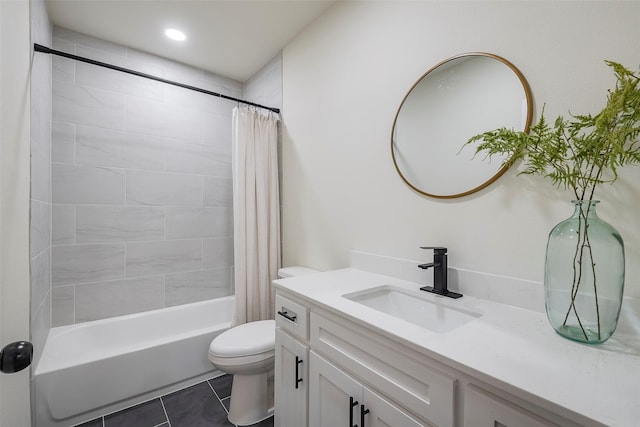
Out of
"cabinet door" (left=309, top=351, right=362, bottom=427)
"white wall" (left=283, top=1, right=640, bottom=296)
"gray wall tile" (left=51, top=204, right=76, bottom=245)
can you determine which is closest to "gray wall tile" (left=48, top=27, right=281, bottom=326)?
"gray wall tile" (left=51, top=204, right=76, bottom=245)

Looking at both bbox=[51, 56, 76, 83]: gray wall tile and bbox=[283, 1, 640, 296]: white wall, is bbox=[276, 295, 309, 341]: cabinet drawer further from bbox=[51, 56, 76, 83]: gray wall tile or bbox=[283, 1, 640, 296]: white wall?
bbox=[51, 56, 76, 83]: gray wall tile

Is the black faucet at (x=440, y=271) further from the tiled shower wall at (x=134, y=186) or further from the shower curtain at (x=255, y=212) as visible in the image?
the tiled shower wall at (x=134, y=186)

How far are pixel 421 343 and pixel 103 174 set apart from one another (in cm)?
255

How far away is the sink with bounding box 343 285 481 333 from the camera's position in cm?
107

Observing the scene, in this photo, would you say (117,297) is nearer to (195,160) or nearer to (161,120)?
(195,160)

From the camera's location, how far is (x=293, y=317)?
126cm

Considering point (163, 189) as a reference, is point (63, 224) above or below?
below

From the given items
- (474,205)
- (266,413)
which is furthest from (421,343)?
(266,413)

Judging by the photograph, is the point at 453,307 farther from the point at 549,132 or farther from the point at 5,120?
the point at 5,120

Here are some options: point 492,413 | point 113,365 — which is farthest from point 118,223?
point 492,413

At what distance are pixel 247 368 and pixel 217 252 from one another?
4.54 feet

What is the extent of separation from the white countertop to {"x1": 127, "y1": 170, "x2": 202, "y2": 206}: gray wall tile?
2.02 meters

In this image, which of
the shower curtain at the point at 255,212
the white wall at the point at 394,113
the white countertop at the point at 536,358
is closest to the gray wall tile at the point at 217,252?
the shower curtain at the point at 255,212

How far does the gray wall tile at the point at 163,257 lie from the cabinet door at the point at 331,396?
186 centimetres
